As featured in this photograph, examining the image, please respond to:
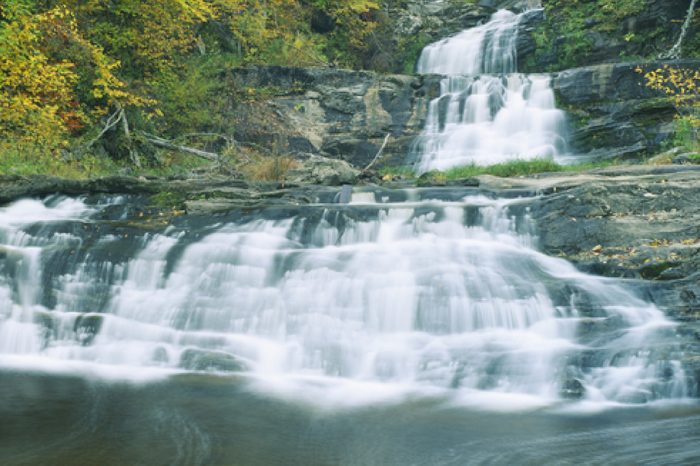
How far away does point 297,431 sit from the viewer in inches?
191

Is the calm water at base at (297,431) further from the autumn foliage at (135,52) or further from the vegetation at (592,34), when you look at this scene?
the vegetation at (592,34)

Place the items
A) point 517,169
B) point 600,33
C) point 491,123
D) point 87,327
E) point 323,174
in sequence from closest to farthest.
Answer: point 87,327, point 323,174, point 517,169, point 491,123, point 600,33

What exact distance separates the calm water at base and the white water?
463 mm

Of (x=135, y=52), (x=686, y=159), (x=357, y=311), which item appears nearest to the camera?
(x=357, y=311)

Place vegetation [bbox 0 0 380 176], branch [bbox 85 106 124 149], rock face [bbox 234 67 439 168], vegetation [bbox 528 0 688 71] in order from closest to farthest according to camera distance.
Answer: vegetation [bbox 0 0 380 176]
branch [bbox 85 106 124 149]
rock face [bbox 234 67 439 168]
vegetation [bbox 528 0 688 71]

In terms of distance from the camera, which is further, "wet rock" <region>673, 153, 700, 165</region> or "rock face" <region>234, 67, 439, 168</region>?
"rock face" <region>234, 67, 439, 168</region>

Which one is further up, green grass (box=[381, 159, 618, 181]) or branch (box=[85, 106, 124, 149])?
branch (box=[85, 106, 124, 149])

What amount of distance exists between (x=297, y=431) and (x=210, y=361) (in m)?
2.10

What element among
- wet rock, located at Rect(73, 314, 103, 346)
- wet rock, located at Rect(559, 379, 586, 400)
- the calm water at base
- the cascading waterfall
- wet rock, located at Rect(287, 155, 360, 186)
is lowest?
the calm water at base

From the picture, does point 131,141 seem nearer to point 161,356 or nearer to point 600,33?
point 161,356

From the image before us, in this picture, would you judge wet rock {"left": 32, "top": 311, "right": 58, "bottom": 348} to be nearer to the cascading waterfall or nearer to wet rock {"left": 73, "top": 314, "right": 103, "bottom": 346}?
wet rock {"left": 73, "top": 314, "right": 103, "bottom": 346}

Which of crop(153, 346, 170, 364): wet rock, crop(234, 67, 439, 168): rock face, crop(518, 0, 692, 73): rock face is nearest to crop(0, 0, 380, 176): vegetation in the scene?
crop(234, 67, 439, 168): rock face

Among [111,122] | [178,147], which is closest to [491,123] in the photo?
[178,147]

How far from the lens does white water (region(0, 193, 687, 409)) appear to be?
19.6 ft
